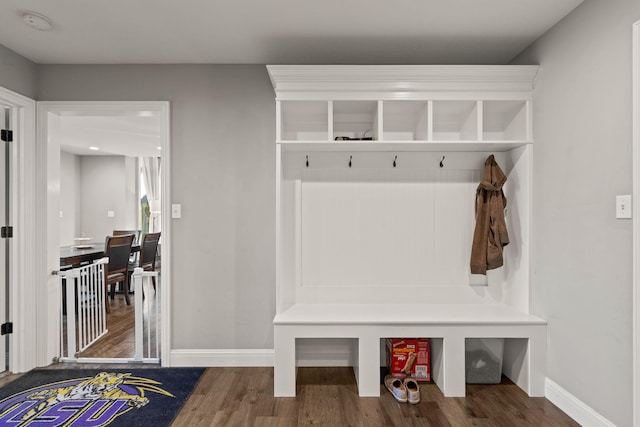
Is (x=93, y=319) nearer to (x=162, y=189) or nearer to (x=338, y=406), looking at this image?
(x=162, y=189)

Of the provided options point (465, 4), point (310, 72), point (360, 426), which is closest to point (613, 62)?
point (465, 4)

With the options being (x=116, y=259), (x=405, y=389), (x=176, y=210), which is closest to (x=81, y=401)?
(x=176, y=210)

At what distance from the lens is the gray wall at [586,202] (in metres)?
1.83

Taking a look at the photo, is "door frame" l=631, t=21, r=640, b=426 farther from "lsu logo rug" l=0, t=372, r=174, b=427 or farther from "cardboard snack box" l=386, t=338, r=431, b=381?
"lsu logo rug" l=0, t=372, r=174, b=427

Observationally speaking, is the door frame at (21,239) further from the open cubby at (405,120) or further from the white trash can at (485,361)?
the white trash can at (485,361)

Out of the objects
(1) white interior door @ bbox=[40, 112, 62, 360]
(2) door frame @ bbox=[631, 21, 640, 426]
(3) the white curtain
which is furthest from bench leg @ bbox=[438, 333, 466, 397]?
(3) the white curtain

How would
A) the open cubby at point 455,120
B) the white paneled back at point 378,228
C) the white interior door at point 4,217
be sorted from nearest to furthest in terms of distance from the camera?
the open cubby at point 455,120, the white interior door at point 4,217, the white paneled back at point 378,228

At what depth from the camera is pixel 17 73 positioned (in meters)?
2.73

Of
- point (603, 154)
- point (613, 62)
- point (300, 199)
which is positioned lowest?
point (300, 199)

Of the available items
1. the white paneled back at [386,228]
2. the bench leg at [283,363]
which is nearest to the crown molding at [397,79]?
the white paneled back at [386,228]

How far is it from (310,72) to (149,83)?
1337 millimetres

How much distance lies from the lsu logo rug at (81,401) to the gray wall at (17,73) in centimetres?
213

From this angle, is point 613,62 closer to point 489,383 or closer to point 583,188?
point 583,188

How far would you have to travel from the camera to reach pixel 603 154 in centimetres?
194
